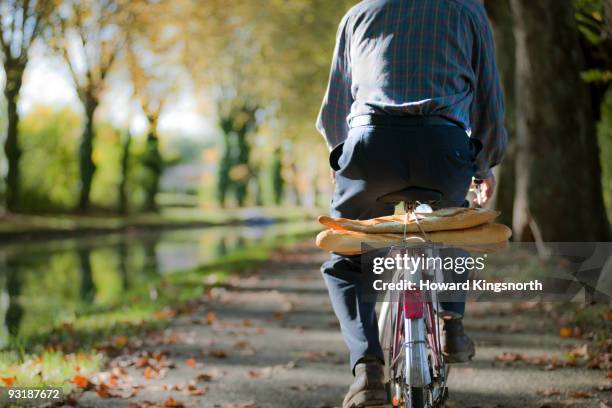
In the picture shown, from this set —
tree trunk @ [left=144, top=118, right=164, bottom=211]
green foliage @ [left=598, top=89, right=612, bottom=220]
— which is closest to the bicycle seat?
green foliage @ [left=598, top=89, right=612, bottom=220]

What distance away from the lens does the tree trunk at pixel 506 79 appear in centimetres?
1229

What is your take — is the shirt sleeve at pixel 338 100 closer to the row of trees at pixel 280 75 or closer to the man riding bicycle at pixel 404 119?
the man riding bicycle at pixel 404 119

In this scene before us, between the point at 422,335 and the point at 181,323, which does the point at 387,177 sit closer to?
the point at 422,335

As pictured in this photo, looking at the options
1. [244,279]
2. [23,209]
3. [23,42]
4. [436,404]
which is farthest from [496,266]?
[23,209]

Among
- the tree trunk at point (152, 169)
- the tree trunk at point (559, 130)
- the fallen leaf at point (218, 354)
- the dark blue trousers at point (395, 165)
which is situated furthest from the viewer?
the tree trunk at point (152, 169)

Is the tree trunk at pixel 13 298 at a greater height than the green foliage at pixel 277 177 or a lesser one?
lesser

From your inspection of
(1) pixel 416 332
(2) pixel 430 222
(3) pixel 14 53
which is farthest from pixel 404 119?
(3) pixel 14 53

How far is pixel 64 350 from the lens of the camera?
6191 millimetres

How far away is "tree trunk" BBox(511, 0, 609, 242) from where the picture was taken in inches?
339

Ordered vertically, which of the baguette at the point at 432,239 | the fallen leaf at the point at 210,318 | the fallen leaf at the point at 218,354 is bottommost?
the fallen leaf at the point at 210,318

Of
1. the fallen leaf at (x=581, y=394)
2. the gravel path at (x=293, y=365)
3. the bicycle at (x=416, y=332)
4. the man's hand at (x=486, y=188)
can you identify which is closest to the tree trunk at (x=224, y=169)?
the gravel path at (x=293, y=365)

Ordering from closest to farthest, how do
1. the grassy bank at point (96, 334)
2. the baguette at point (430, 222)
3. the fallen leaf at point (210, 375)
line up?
the baguette at point (430, 222), the grassy bank at point (96, 334), the fallen leaf at point (210, 375)

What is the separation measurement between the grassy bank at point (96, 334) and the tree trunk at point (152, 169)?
2737cm

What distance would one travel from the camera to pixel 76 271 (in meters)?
14.2
